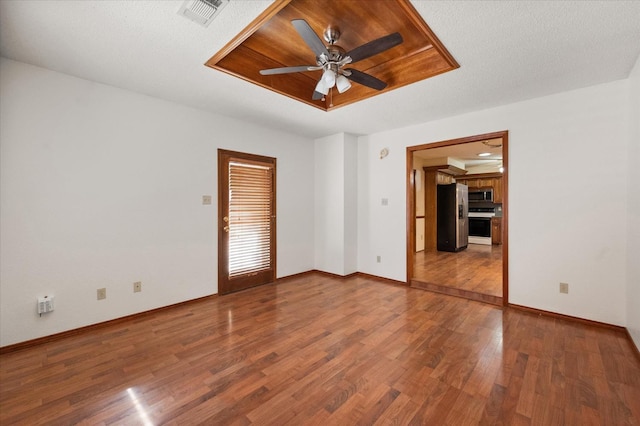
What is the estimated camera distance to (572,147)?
3059 mm

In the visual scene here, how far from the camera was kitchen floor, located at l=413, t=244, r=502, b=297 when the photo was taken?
13.4 feet

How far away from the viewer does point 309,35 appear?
6.11ft

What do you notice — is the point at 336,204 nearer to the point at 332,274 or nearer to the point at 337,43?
the point at 332,274

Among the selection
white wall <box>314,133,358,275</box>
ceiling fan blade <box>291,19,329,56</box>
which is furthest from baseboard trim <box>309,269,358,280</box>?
ceiling fan blade <box>291,19,329,56</box>

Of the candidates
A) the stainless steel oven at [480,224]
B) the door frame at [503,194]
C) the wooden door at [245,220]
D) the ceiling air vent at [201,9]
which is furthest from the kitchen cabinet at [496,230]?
the ceiling air vent at [201,9]

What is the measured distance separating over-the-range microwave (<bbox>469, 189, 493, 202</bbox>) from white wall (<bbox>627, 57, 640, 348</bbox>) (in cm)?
620

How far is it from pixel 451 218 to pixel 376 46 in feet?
20.7

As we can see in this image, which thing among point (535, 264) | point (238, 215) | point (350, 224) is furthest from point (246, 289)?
point (535, 264)

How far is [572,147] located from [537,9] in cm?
196

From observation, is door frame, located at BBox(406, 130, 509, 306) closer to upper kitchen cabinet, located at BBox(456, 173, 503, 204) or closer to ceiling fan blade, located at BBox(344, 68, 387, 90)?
ceiling fan blade, located at BBox(344, 68, 387, 90)

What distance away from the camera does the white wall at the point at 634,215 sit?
239cm

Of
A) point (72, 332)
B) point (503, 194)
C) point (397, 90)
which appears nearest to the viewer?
point (72, 332)

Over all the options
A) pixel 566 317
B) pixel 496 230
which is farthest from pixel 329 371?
pixel 496 230

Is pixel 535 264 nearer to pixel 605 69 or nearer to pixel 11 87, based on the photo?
pixel 605 69
